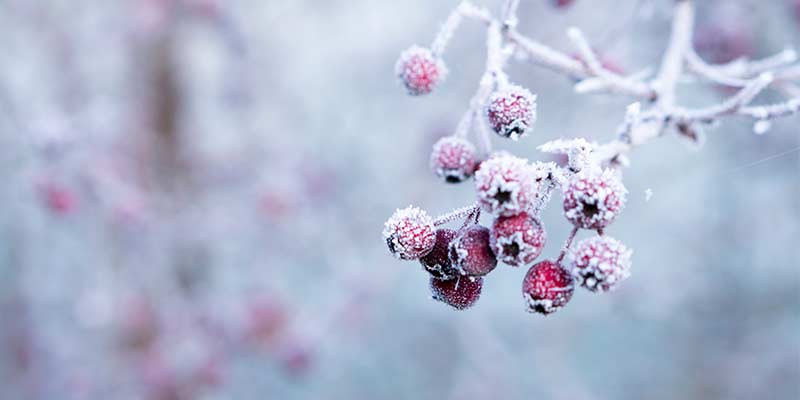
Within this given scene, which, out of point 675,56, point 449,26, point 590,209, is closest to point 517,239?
point 590,209

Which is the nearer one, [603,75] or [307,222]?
[603,75]

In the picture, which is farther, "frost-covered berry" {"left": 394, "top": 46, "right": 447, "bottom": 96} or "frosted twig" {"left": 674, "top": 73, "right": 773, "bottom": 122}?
"frost-covered berry" {"left": 394, "top": 46, "right": 447, "bottom": 96}

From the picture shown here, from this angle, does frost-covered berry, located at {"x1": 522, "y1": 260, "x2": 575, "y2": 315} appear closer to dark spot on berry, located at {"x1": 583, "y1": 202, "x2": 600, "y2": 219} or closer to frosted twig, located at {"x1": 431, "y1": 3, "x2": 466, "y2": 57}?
dark spot on berry, located at {"x1": 583, "y1": 202, "x2": 600, "y2": 219}

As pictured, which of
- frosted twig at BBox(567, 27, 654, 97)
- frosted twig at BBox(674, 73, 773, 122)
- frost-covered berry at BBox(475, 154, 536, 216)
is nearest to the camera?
frost-covered berry at BBox(475, 154, 536, 216)

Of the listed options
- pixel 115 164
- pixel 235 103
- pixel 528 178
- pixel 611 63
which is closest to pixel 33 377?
pixel 115 164

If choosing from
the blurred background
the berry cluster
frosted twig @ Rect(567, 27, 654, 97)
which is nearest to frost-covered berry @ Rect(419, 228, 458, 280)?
the berry cluster

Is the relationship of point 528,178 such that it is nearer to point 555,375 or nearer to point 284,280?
point 555,375

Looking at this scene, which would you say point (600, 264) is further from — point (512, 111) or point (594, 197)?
point (512, 111)
